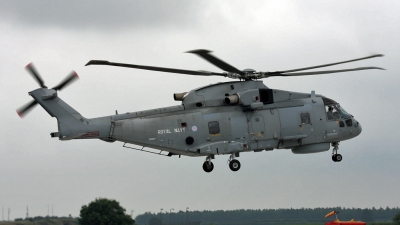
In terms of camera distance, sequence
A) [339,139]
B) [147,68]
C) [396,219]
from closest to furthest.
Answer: [147,68] < [339,139] < [396,219]

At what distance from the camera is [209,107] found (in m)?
33.8

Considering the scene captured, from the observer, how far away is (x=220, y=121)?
33.6m

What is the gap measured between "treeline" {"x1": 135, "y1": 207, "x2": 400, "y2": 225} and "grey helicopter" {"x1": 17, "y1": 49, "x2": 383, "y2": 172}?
40.3m

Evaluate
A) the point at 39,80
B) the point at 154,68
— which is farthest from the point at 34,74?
the point at 154,68

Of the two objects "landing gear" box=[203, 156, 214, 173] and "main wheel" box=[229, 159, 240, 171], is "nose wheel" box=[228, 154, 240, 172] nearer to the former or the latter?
"main wheel" box=[229, 159, 240, 171]

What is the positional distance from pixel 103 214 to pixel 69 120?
4424 cm

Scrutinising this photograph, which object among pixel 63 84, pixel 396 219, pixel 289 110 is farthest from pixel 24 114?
pixel 396 219

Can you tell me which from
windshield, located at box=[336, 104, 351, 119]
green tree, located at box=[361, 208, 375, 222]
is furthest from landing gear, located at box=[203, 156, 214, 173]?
green tree, located at box=[361, 208, 375, 222]

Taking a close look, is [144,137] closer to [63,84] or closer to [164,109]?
[164,109]

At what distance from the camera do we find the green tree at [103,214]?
73188mm

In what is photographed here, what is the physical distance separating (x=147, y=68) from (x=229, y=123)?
5344mm

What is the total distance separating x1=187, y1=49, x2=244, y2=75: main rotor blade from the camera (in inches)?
1116

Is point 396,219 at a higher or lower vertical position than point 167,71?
lower

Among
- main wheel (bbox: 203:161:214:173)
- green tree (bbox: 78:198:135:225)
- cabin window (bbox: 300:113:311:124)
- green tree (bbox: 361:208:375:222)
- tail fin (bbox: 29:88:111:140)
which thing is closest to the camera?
tail fin (bbox: 29:88:111:140)
